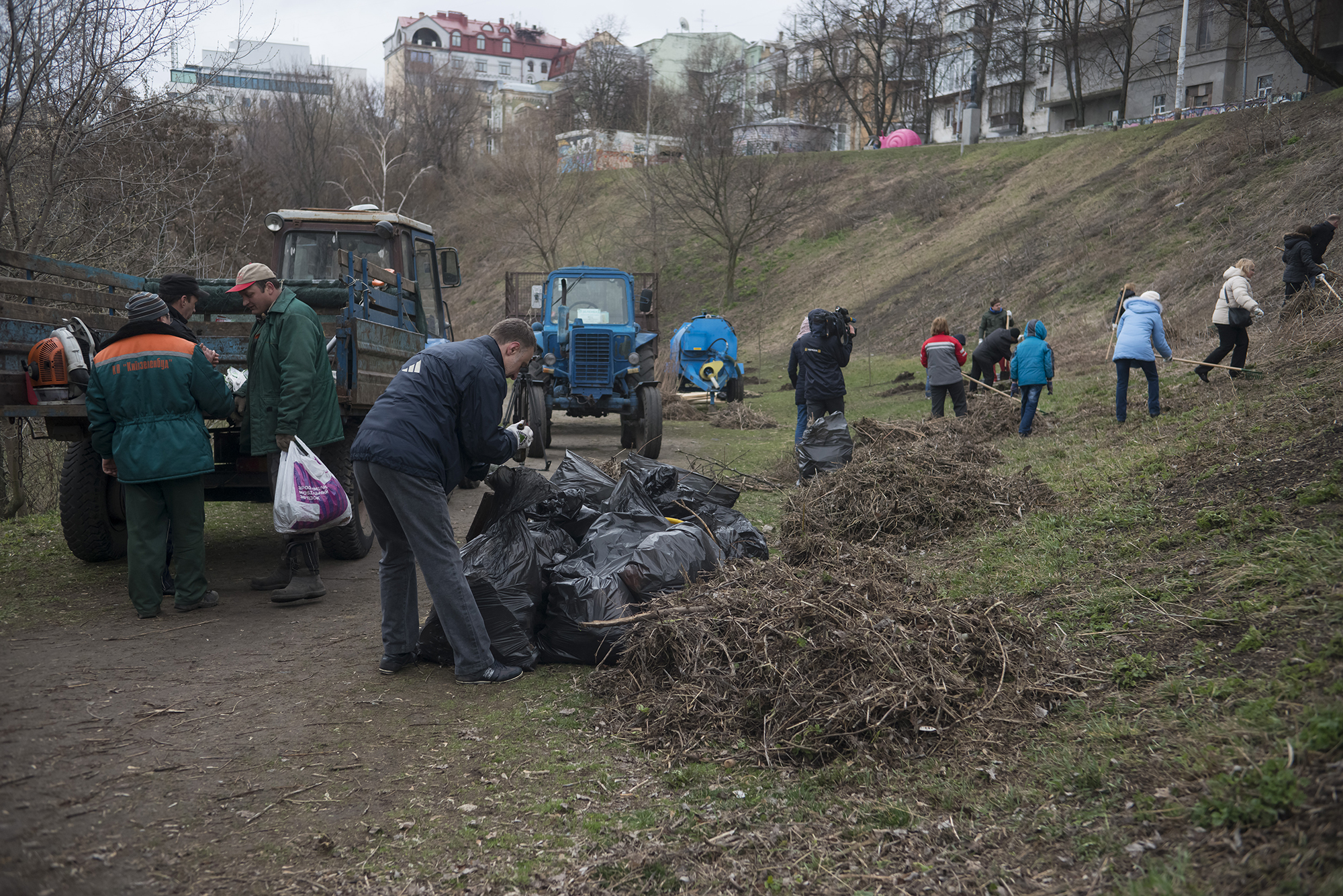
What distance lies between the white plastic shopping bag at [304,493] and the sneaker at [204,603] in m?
0.66

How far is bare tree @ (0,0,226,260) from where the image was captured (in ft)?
26.9

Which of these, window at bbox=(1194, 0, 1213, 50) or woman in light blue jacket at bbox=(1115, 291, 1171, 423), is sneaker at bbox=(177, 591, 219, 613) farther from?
window at bbox=(1194, 0, 1213, 50)

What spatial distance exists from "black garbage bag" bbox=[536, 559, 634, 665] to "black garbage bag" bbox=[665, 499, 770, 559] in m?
0.93

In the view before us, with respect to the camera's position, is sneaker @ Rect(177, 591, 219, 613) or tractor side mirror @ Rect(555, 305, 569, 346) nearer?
sneaker @ Rect(177, 591, 219, 613)

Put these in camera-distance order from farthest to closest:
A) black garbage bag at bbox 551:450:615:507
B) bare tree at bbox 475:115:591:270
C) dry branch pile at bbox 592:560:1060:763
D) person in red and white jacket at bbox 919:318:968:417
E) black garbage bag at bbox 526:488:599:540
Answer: bare tree at bbox 475:115:591:270 < person in red and white jacket at bbox 919:318:968:417 < black garbage bag at bbox 551:450:615:507 < black garbage bag at bbox 526:488:599:540 < dry branch pile at bbox 592:560:1060:763

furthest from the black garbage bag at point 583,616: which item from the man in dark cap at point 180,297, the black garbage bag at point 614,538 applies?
the man in dark cap at point 180,297

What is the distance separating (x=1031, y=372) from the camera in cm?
1034

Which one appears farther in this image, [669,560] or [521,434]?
[669,560]

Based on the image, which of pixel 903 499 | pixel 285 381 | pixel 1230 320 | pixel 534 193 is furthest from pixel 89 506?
pixel 534 193

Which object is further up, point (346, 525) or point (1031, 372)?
point (1031, 372)

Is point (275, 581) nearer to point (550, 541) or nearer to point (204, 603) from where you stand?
point (204, 603)

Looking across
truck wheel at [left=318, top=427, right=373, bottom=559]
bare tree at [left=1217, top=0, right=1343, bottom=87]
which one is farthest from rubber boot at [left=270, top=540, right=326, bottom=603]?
bare tree at [left=1217, top=0, right=1343, bottom=87]

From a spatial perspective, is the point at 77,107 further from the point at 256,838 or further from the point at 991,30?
the point at 991,30

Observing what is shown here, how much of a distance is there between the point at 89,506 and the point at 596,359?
710 cm
